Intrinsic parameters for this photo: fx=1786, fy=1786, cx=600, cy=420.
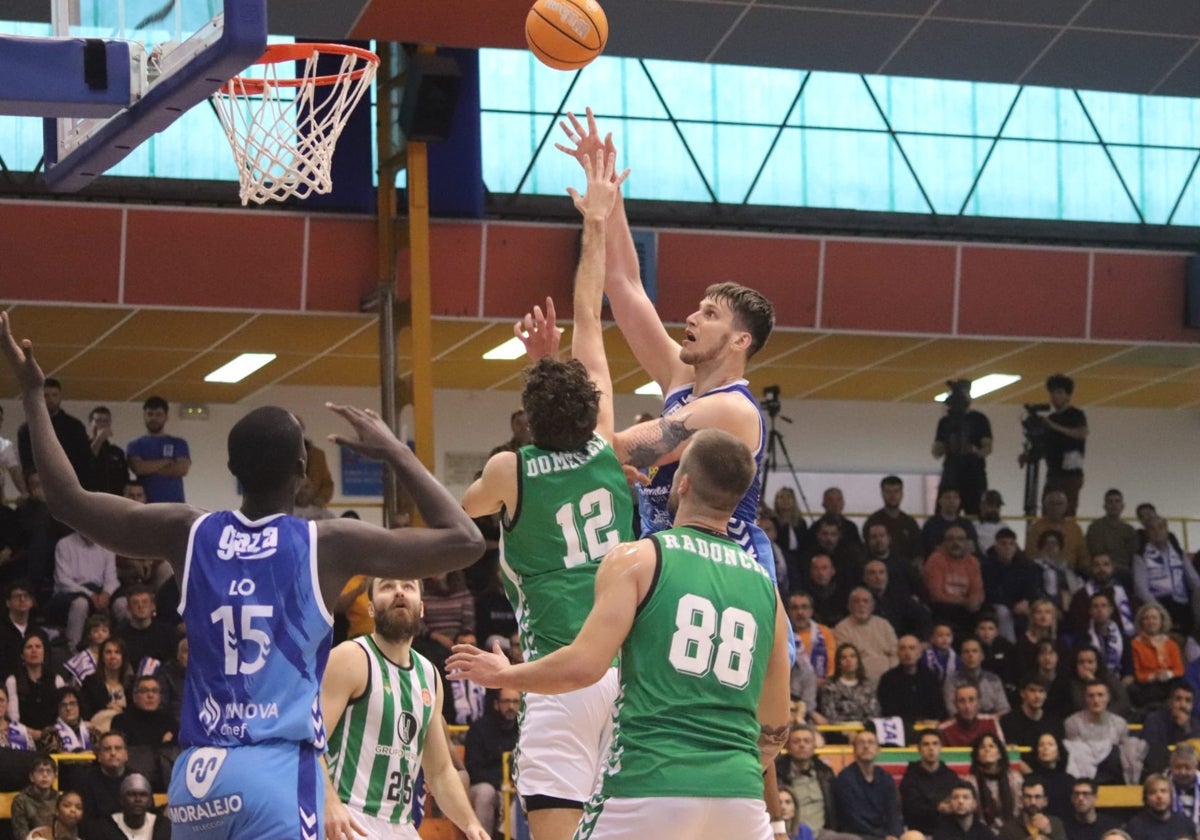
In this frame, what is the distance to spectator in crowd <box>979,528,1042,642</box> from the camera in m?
19.3

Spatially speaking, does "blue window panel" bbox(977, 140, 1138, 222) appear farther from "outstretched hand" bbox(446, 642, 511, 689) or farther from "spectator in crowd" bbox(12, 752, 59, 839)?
"outstretched hand" bbox(446, 642, 511, 689)

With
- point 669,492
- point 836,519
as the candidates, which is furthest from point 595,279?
point 836,519

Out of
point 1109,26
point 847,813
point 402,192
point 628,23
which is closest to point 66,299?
point 402,192

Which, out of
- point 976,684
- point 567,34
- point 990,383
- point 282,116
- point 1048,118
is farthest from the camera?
point 990,383

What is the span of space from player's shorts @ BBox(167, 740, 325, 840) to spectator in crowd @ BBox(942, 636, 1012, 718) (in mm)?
12401

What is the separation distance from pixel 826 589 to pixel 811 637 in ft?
5.04

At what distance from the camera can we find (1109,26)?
16.0 meters

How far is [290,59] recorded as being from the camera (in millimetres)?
9430

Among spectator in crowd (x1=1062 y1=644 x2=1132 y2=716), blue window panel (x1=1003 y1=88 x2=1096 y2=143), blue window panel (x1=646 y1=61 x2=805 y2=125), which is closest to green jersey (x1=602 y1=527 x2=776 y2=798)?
spectator in crowd (x1=1062 y1=644 x2=1132 y2=716)

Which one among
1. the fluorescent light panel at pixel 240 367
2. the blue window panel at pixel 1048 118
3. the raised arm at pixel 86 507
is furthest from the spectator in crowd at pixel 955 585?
the raised arm at pixel 86 507

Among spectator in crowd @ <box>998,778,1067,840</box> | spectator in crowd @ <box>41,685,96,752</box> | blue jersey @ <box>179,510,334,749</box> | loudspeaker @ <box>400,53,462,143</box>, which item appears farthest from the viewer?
loudspeaker @ <box>400,53,462,143</box>

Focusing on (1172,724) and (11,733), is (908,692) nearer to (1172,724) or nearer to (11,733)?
(1172,724)

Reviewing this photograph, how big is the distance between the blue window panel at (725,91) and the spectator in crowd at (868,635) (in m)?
6.27

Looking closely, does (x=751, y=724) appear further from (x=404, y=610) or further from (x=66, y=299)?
(x=66, y=299)
